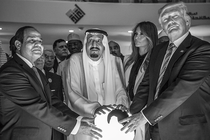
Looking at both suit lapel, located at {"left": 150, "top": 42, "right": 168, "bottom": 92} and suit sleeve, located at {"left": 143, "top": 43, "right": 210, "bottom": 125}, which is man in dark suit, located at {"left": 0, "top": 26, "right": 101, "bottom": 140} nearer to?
suit sleeve, located at {"left": 143, "top": 43, "right": 210, "bottom": 125}

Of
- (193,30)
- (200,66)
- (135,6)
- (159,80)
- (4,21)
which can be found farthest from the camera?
(193,30)

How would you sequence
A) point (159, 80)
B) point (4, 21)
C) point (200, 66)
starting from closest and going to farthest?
point (200, 66) < point (159, 80) < point (4, 21)

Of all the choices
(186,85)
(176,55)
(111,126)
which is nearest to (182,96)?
(186,85)

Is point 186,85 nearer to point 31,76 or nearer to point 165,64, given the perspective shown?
point 165,64

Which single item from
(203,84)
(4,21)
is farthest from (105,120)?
(4,21)

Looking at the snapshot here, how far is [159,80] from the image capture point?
282 centimetres

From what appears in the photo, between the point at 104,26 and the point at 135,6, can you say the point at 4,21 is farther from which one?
the point at 135,6

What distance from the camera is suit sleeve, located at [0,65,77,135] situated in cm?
257

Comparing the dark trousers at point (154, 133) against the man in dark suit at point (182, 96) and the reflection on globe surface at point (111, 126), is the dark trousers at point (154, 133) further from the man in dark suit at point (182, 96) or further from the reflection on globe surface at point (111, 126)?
the reflection on globe surface at point (111, 126)

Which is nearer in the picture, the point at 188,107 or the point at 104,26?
the point at 188,107

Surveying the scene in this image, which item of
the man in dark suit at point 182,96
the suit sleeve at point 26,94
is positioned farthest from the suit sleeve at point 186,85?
the suit sleeve at point 26,94

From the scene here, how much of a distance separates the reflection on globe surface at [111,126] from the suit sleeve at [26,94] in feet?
1.60

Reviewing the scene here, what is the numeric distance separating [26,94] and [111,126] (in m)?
0.86

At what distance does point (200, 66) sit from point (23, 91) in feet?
5.48
